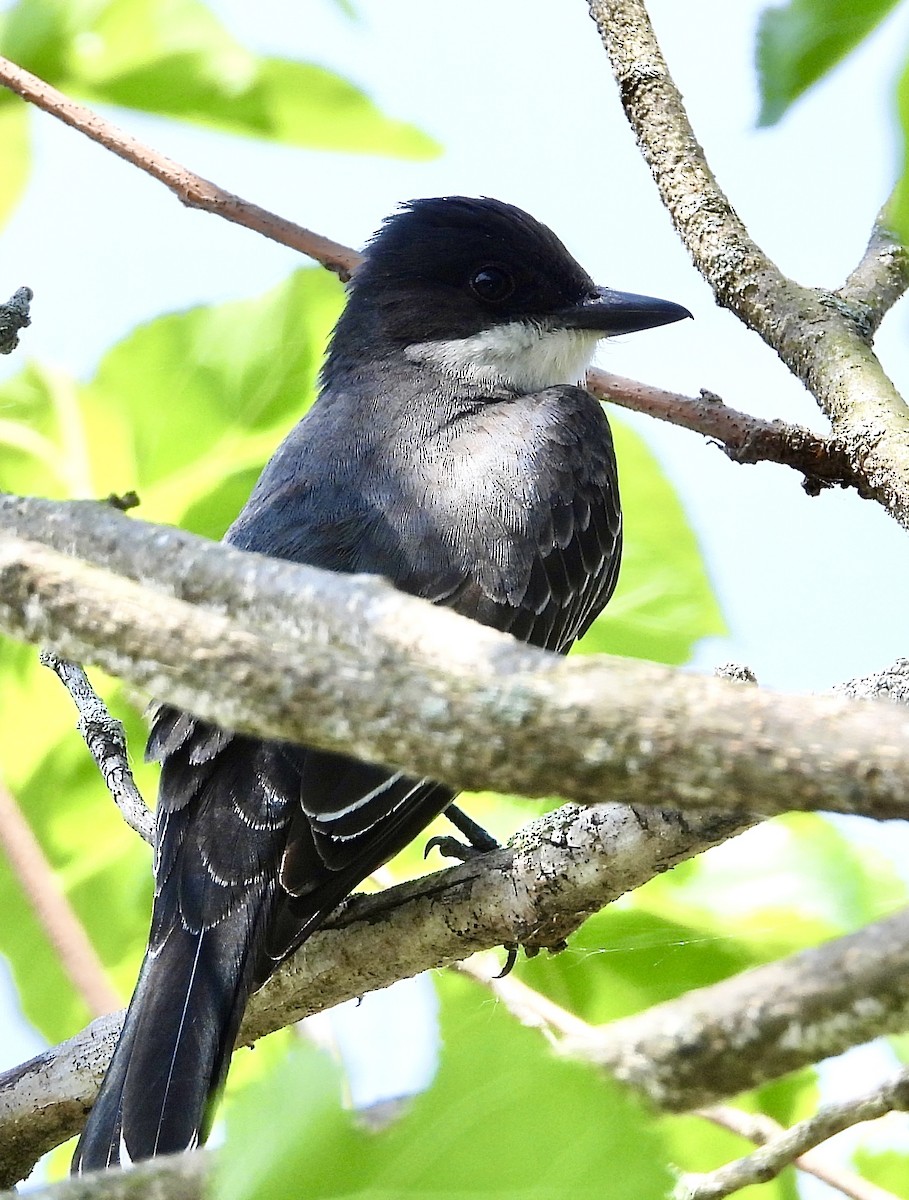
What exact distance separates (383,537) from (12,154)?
1.25 m

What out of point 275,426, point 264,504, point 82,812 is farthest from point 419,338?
point 82,812

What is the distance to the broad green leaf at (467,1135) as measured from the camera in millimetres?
568

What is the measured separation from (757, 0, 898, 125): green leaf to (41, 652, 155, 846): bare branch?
1.88 meters

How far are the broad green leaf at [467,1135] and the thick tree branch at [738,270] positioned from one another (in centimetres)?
166

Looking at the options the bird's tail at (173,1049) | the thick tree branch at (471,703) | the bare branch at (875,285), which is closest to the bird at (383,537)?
the bird's tail at (173,1049)

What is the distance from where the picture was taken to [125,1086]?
201 cm

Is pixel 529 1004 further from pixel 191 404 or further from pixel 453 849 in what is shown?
pixel 191 404

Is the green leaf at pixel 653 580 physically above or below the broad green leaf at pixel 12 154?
below

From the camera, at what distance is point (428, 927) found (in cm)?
222

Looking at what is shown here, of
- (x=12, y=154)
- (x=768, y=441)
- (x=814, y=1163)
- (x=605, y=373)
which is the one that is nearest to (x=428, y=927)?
(x=814, y=1163)

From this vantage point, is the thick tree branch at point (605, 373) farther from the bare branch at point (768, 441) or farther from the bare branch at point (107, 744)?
the bare branch at point (107, 744)

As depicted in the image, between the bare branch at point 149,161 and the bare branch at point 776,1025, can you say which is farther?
the bare branch at point 149,161

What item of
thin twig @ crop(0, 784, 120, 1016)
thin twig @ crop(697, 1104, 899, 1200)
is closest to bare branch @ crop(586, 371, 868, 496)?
thin twig @ crop(697, 1104, 899, 1200)

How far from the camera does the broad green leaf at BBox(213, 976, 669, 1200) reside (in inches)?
22.4
